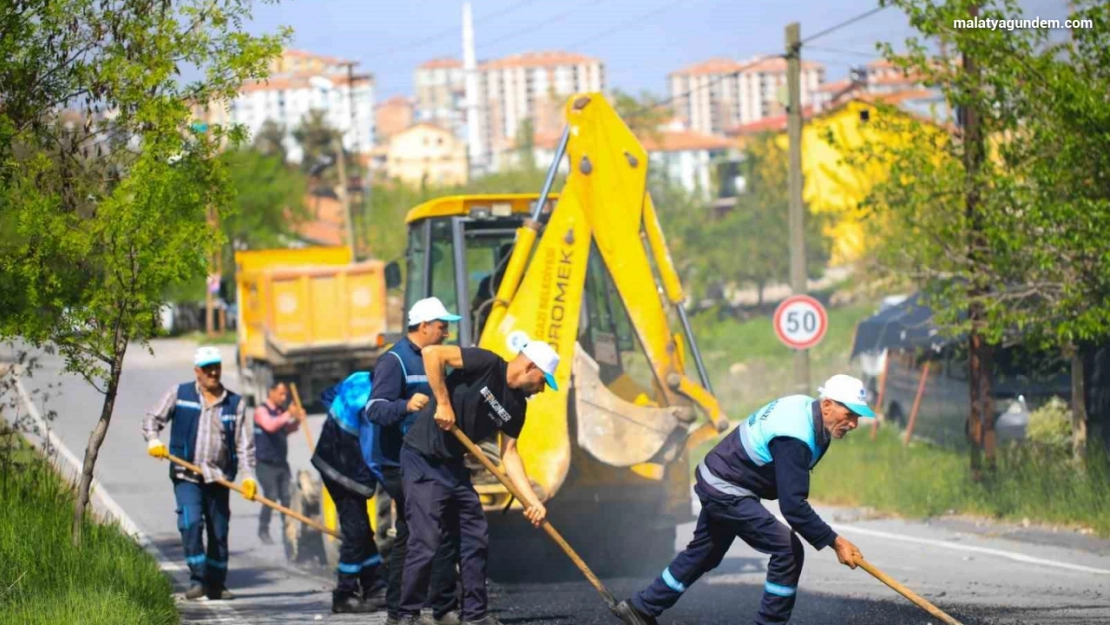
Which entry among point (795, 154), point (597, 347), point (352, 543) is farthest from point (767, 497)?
point (795, 154)

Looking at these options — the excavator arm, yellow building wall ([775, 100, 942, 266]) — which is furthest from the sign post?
the excavator arm

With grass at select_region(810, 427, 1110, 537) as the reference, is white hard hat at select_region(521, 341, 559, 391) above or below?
above

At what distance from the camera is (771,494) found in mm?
8039

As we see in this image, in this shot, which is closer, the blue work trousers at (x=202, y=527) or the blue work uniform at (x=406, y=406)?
the blue work uniform at (x=406, y=406)

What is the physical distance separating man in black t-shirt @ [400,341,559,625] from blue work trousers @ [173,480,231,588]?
8.13ft

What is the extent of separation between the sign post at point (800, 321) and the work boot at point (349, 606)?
11292mm

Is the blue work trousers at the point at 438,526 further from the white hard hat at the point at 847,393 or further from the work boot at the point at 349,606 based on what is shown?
the white hard hat at the point at 847,393

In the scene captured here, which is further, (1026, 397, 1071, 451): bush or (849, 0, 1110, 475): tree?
(1026, 397, 1071, 451): bush

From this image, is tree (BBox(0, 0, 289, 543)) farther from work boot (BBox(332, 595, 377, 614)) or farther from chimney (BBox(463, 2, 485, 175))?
chimney (BBox(463, 2, 485, 175))

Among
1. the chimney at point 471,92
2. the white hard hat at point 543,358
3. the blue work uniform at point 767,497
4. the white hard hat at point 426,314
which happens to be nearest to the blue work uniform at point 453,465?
the white hard hat at point 543,358

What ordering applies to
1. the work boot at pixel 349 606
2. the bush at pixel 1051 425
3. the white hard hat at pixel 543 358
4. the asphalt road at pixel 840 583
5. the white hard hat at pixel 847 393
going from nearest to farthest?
the white hard hat at pixel 847 393
the white hard hat at pixel 543 358
the asphalt road at pixel 840 583
the work boot at pixel 349 606
the bush at pixel 1051 425

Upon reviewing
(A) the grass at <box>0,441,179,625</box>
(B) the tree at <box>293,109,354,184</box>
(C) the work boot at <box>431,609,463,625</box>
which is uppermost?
(B) the tree at <box>293,109,354,184</box>

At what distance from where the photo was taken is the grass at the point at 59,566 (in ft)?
26.4

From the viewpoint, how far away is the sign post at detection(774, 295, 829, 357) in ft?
67.2
